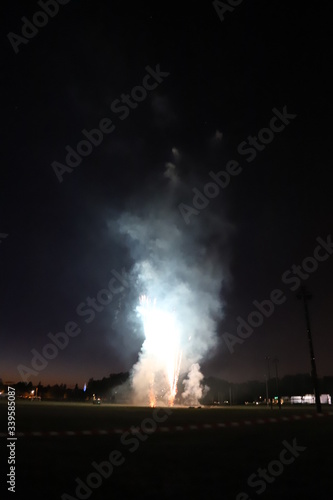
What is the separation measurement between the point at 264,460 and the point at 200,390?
57.0 m

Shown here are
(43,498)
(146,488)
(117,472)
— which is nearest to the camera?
(43,498)

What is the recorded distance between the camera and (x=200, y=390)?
64.2 meters

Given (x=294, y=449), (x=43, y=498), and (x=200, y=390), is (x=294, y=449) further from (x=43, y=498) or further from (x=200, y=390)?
(x=200, y=390)

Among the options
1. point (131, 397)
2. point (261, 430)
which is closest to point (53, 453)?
point (261, 430)
